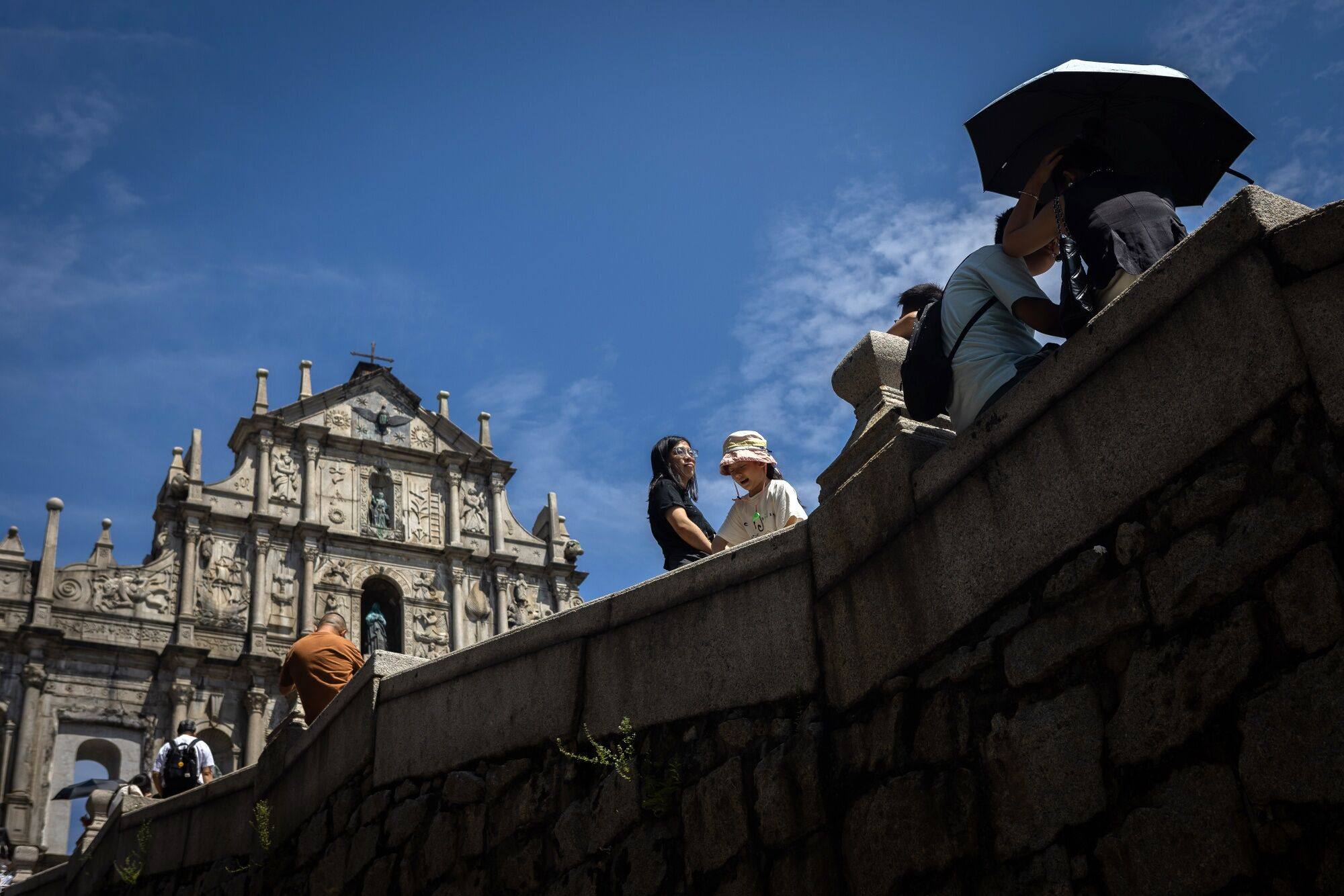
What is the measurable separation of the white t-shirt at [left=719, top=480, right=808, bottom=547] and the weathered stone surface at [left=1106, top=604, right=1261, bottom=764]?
9.37ft

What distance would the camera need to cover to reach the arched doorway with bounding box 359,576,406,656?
27.7m

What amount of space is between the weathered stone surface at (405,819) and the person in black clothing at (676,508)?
5.45 ft

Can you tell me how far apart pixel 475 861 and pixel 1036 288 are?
11.3 feet

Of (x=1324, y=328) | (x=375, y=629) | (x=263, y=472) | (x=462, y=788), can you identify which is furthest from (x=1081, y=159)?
(x=263, y=472)

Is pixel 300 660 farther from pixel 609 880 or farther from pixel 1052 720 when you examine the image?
pixel 1052 720

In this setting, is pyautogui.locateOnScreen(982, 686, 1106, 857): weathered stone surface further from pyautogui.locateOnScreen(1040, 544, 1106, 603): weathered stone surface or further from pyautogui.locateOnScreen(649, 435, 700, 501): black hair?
pyautogui.locateOnScreen(649, 435, 700, 501): black hair

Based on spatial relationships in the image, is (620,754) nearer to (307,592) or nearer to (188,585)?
(188,585)

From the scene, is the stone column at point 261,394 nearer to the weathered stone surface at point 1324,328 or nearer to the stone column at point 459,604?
the stone column at point 459,604

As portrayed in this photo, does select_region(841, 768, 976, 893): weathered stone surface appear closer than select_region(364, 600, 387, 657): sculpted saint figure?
Yes

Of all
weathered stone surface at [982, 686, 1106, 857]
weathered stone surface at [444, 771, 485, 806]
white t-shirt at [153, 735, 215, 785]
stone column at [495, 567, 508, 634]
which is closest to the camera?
weathered stone surface at [982, 686, 1106, 857]

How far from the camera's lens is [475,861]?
231 inches

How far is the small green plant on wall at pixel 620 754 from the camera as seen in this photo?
521 cm

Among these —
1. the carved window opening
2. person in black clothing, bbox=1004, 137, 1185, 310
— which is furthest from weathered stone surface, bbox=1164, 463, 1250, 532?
the carved window opening

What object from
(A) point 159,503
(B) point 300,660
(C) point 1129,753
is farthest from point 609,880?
(A) point 159,503
